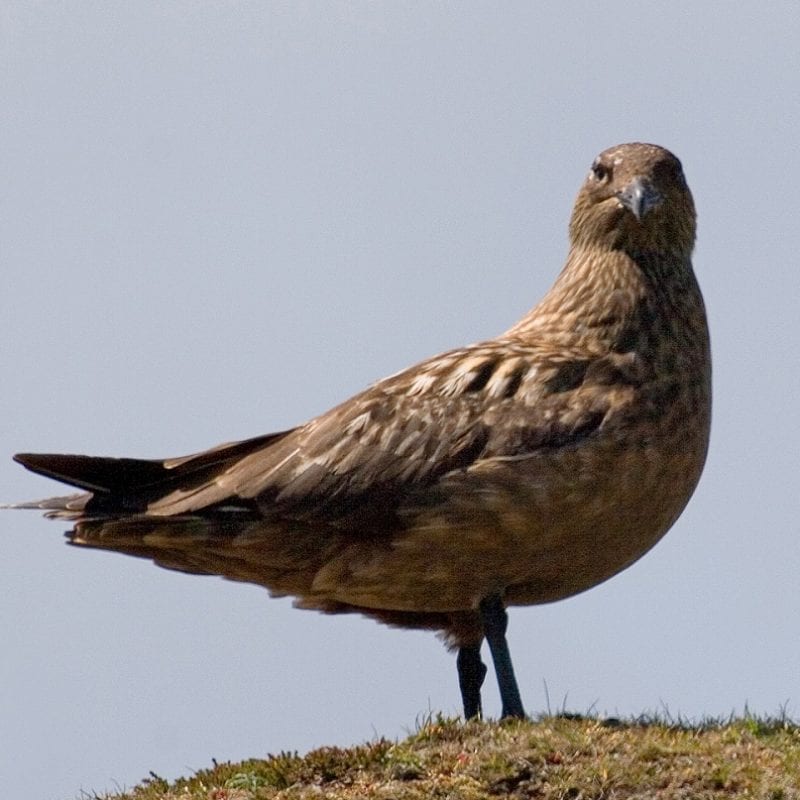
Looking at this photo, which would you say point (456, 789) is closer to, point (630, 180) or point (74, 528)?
point (74, 528)

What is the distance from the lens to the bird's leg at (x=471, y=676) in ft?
32.7

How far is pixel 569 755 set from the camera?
8.44 m

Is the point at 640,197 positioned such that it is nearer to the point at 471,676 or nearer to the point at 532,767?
the point at 471,676

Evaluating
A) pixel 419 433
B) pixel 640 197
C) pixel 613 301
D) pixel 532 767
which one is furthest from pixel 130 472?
pixel 640 197

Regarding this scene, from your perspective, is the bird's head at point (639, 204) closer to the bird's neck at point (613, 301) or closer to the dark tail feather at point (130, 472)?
the bird's neck at point (613, 301)

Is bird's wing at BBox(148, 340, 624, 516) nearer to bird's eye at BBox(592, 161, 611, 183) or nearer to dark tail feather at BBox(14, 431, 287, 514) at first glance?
dark tail feather at BBox(14, 431, 287, 514)

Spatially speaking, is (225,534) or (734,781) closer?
(734,781)

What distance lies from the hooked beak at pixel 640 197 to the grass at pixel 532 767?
283cm

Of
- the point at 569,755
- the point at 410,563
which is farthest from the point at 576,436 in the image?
the point at 569,755

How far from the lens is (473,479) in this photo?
366 inches

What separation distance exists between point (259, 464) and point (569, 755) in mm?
2417

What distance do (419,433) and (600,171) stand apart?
211cm

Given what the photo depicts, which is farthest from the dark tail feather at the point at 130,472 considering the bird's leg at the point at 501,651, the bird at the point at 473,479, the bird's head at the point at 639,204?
the bird's head at the point at 639,204

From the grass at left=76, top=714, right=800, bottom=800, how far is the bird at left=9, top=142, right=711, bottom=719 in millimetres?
735
